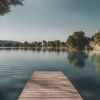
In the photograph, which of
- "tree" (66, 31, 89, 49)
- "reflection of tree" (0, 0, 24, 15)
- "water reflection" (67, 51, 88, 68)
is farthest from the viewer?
"tree" (66, 31, 89, 49)

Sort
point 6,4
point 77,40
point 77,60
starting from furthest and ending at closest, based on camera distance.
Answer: point 77,40, point 77,60, point 6,4

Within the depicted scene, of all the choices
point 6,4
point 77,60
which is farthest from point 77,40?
point 6,4

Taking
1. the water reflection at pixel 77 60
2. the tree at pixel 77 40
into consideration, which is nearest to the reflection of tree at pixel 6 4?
the water reflection at pixel 77 60

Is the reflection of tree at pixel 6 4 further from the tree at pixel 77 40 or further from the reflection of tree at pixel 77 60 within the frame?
the tree at pixel 77 40

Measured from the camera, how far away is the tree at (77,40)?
507 ft

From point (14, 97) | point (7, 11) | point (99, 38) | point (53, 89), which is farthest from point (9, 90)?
point (99, 38)

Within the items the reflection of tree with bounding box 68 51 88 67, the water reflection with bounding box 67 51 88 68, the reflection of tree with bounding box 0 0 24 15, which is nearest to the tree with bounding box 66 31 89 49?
the water reflection with bounding box 67 51 88 68

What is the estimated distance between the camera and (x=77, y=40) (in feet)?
515

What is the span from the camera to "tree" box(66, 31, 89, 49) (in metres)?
155

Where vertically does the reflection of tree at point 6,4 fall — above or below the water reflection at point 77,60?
above

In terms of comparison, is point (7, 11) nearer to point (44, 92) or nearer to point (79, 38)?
point (44, 92)

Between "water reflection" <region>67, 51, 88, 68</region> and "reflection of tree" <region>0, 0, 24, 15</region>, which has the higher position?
"reflection of tree" <region>0, 0, 24, 15</region>

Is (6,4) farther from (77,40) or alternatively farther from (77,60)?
(77,40)

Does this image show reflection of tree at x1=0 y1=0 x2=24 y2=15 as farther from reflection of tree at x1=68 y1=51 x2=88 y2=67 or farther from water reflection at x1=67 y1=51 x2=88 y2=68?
reflection of tree at x1=68 y1=51 x2=88 y2=67
